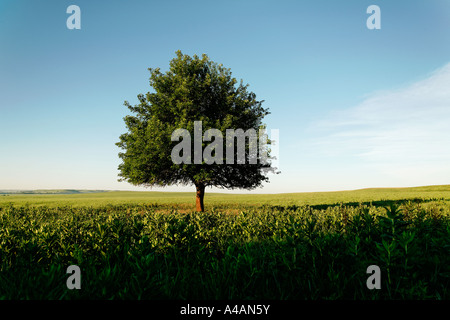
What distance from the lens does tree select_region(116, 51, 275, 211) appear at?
20.4m

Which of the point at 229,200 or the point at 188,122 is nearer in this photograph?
the point at 188,122

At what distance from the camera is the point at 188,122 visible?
19906 millimetres

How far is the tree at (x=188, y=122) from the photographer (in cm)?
2042

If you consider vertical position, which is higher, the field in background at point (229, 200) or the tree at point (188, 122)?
the tree at point (188, 122)

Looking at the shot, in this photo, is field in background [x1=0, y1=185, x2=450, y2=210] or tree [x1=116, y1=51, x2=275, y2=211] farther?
field in background [x1=0, y1=185, x2=450, y2=210]

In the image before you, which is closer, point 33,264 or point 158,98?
point 33,264

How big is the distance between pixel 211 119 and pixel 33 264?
18310mm

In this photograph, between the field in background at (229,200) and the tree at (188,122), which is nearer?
the tree at (188,122)

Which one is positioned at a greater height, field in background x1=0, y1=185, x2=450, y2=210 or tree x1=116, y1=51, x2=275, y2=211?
tree x1=116, y1=51, x2=275, y2=211

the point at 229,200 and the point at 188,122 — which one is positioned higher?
the point at 188,122
